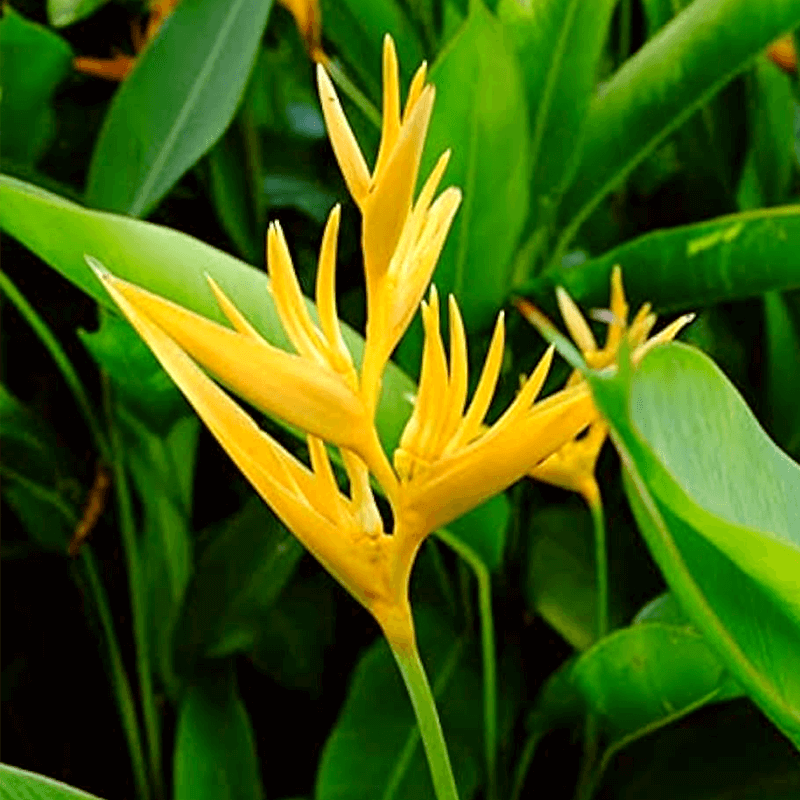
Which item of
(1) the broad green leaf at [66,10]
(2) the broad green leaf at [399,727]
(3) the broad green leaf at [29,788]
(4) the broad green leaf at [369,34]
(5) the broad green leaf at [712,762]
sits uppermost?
(1) the broad green leaf at [66,10]

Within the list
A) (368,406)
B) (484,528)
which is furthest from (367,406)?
(484,528)

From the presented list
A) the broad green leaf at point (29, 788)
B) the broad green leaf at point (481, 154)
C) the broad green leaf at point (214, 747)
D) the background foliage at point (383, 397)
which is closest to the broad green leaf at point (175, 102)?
the background foliage at point (383, 397)

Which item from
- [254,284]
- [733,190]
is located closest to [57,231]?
[254,284]

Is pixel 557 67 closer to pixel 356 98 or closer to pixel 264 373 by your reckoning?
pixel 356 98

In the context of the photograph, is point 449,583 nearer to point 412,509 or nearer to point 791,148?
point 791,148

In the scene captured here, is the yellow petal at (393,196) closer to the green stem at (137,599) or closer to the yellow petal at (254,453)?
the yellow petal at (254,453)

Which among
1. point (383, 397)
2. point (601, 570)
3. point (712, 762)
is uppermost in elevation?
point (383, 397)
